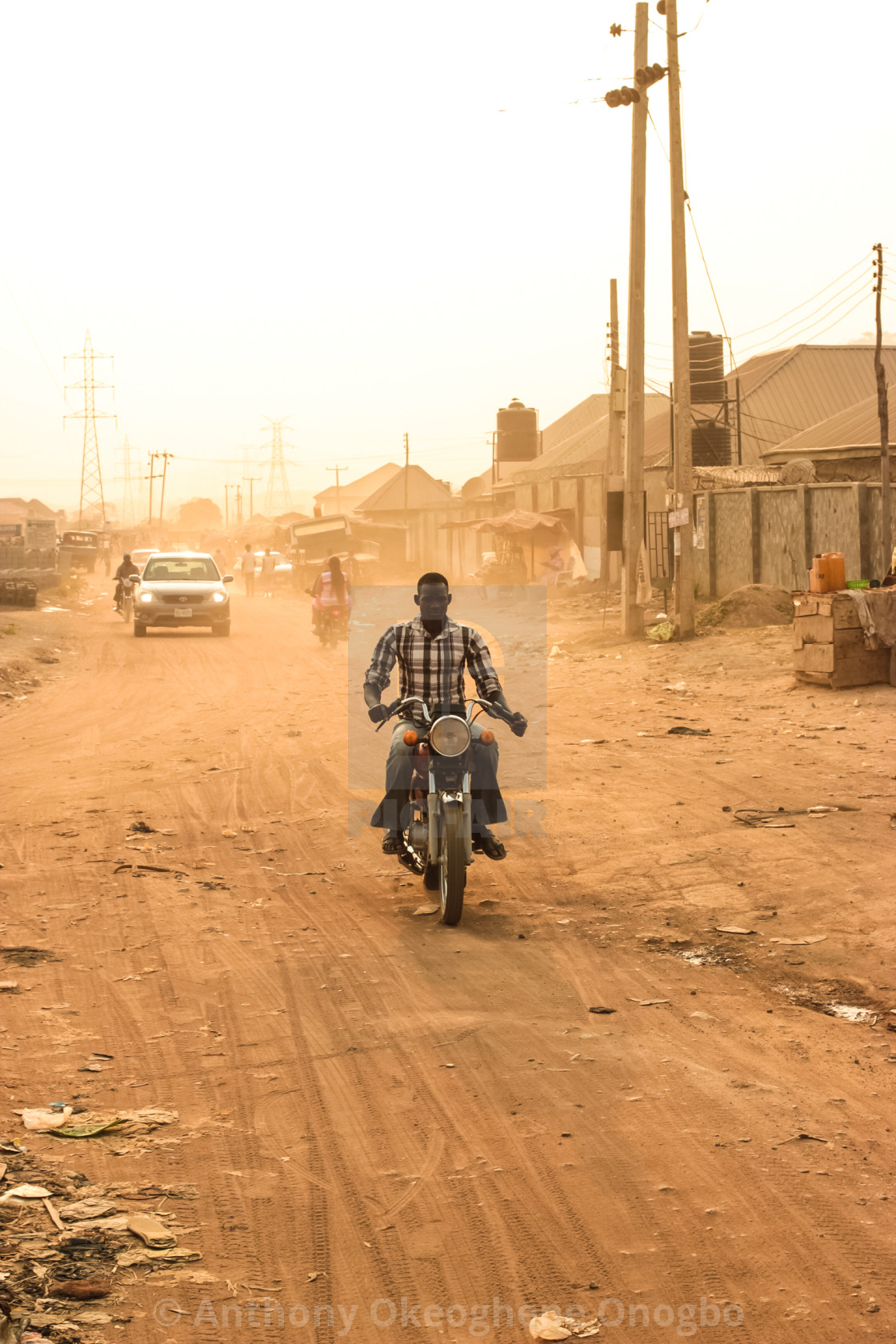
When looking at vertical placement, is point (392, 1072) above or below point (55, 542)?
below

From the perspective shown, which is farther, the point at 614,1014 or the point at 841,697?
the point at 841,697

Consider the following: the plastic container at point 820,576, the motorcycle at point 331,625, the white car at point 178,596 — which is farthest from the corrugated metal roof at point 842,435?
the plastic container at point 820,576

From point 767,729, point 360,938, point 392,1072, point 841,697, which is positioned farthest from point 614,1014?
point 841,697

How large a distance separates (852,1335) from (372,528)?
187 feet

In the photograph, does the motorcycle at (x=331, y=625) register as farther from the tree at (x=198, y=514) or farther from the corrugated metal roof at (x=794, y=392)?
the tree at (x=198, y=514)

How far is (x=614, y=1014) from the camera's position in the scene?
17.6 feet

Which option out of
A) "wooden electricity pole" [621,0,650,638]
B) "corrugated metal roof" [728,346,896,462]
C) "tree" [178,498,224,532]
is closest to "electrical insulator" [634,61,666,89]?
"wooden electricity pole" [621,0,650,638]

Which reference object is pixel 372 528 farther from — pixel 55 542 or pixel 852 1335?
pixel 852 1335

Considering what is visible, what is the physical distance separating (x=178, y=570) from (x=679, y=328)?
12062 mm

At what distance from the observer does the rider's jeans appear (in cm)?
694

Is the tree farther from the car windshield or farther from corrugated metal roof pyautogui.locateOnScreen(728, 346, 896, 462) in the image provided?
the car windshield

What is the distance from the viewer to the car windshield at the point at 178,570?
25859 millimetres

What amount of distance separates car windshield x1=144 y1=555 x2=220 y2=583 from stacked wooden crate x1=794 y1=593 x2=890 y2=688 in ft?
48.9

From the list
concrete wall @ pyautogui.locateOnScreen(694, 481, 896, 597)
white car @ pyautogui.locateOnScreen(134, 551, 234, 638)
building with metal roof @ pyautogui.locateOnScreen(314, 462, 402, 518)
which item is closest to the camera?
concrete wall @ pyautogui.locateOnScreen(694, 481, 896, 597)
